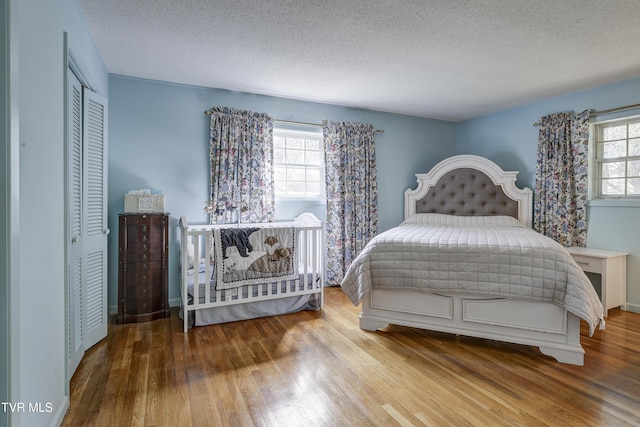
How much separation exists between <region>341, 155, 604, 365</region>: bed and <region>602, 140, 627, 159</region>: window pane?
1.73 metres

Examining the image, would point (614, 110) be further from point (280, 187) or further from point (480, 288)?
point (280, 187)

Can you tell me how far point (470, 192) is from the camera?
420 centimetres

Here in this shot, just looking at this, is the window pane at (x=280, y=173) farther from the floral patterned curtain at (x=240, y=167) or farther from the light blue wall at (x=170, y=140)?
the light blue wall at (x=170, y=140)

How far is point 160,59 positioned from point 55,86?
56.3 inches

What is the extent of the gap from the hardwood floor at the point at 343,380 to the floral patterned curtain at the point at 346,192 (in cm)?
144

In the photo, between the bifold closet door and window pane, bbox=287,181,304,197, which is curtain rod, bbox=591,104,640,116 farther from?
the bifold closet door

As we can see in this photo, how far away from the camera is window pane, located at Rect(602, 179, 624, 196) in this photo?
3.44 m

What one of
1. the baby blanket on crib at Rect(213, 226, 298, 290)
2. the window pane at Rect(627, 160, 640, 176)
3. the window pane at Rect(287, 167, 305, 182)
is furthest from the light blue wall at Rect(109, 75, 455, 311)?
the window pane at Rect(627, 160, 640, 176)

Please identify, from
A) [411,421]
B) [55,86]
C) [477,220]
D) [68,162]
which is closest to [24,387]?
[68,162]

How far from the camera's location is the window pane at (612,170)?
3.45m

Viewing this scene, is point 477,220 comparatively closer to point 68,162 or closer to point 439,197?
point 439,197

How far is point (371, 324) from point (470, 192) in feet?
7.79

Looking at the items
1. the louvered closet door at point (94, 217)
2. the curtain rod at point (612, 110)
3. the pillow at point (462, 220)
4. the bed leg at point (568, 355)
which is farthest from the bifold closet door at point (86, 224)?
the curtain rod at point (612, 110)

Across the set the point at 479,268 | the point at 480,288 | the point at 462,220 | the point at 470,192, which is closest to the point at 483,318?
the point at 480,288
